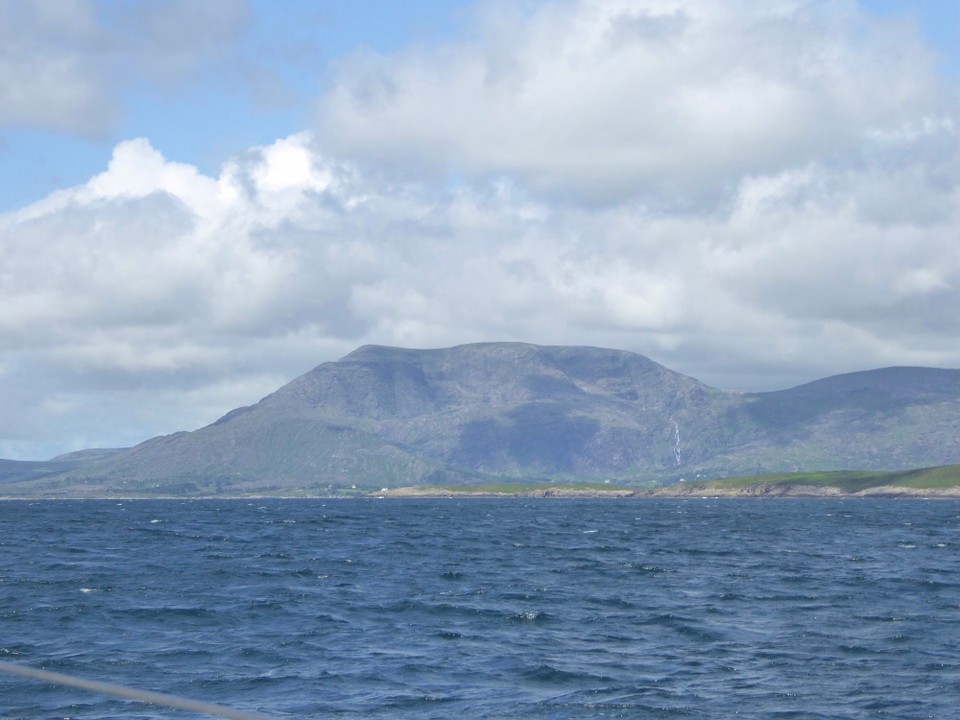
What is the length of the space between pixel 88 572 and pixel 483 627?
126 feet

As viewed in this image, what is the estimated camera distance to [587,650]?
50844 millimetres

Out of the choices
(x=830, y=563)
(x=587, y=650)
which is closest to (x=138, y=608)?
(x=587, y=650)

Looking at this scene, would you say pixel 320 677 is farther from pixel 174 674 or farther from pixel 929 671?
pixel 929 671

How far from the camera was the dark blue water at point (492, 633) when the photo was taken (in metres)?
41.0

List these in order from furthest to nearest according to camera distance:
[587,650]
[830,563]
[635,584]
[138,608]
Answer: [830,563] < [635,584] < [138,608] < [587,650]

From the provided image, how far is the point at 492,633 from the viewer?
55.5 m

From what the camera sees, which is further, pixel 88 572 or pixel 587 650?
pixel 88 572

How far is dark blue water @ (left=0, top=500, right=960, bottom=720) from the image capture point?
41.0 meters

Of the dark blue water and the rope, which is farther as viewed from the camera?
the dark blue water

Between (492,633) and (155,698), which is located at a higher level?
(155,698)

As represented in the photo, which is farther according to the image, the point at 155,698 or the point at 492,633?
the point at 492,633

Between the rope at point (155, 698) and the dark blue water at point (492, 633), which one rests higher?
the rope at point (155, 698)

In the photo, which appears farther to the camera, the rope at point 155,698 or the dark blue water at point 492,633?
the dark blue water at point 492,633

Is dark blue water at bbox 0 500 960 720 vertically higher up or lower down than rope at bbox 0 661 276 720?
lower down
